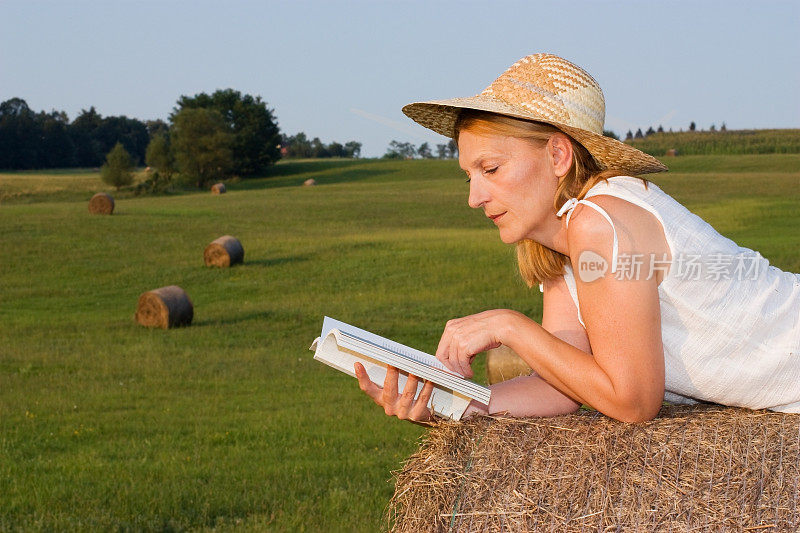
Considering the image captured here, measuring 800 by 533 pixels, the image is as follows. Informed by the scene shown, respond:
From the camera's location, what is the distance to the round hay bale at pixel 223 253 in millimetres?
24281

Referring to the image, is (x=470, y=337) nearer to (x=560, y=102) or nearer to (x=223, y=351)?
(x=560, y=102)

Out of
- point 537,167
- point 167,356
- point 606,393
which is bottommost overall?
point 167,356

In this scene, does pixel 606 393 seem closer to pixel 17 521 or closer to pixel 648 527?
pixel 648 527

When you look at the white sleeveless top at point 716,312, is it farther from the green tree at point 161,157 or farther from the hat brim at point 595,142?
Result: the green tree at point 161,157

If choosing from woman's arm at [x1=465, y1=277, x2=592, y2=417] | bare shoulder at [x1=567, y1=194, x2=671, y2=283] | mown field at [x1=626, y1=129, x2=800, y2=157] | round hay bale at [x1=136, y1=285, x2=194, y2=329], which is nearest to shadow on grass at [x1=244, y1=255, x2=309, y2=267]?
round hay bale at [x1=136, y1=285, x2=194, y2=329]

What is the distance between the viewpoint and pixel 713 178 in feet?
169

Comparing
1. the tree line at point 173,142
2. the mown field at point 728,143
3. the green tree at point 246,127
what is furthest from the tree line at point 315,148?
the mown field at point 728,143

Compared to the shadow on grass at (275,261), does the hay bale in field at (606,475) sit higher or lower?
higher

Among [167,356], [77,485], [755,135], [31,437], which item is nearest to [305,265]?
[167,356]

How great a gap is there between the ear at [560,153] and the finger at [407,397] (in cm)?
92

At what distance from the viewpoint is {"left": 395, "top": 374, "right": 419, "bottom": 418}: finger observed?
3223 millimetres

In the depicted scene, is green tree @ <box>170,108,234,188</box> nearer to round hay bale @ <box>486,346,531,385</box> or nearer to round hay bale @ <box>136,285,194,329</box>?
round hay bale @ <box>136,285,194,329</box>

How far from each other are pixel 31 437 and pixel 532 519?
7380 millimetres

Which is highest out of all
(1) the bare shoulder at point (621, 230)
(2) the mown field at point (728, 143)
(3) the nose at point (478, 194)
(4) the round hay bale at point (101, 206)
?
(2) the mown field at point (728, 143)
